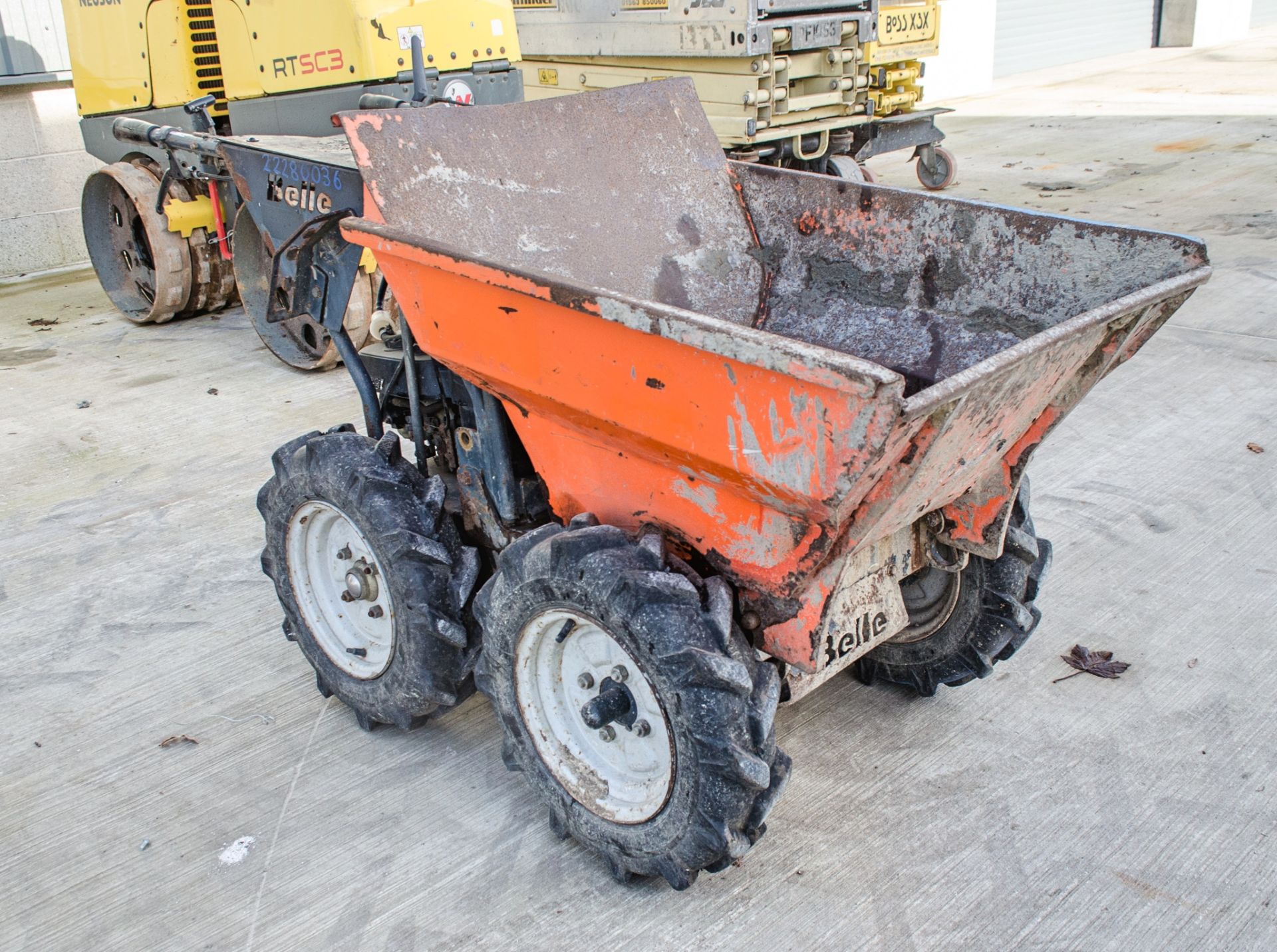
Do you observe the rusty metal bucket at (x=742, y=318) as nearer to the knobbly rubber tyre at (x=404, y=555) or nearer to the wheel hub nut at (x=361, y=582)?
the knobbly rubber tyre at (x=404, y=555)

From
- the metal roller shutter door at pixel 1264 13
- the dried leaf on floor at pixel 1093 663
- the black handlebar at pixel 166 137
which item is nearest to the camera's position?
the dried leaf on floor at pixel 1093 663

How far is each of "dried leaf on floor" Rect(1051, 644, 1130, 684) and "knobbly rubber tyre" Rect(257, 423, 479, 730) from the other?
168 cm

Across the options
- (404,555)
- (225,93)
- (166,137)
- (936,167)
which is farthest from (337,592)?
(936,167)

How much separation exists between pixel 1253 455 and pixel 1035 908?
109 inches

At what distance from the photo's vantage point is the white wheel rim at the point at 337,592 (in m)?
3.00

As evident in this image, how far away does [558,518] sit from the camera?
2930 millimetres

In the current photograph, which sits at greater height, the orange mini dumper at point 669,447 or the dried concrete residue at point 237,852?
the orange mini dumper at point 669,447

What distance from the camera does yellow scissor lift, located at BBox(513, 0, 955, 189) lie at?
7.91 meters

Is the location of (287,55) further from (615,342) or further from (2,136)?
(615,342)

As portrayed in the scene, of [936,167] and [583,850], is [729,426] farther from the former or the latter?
[936,167]

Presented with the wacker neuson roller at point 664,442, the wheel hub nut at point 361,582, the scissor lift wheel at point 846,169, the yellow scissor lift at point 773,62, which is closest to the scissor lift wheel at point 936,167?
the yellow scissor lift at point 773,62

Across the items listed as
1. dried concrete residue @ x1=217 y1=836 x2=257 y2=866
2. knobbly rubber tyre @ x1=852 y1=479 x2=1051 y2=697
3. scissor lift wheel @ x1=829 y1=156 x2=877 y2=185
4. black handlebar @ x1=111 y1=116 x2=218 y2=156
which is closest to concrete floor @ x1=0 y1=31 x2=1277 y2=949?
dried concrete residue @ x1=217 y1=836 x2=257 y2=866

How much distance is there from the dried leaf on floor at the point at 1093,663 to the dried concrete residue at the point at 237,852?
2.16m

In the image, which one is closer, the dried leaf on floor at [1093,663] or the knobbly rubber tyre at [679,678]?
the knobbly rubber tyre at [679,678]
